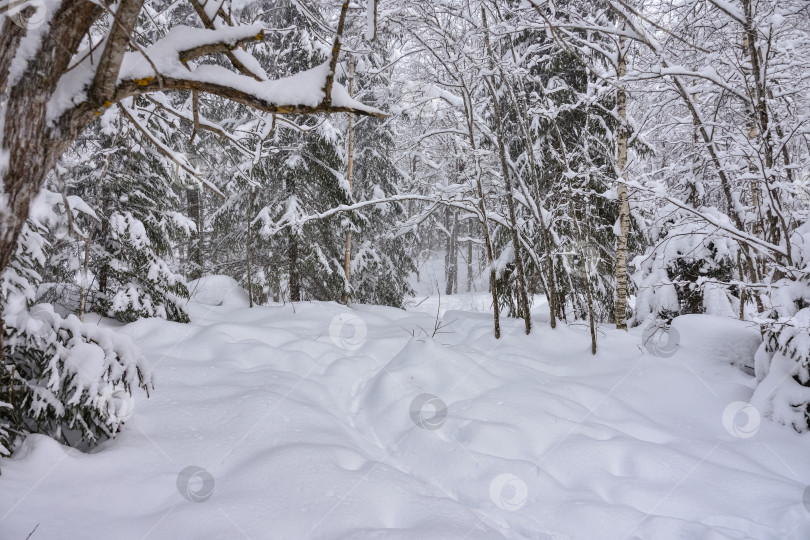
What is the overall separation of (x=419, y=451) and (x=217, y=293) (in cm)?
645

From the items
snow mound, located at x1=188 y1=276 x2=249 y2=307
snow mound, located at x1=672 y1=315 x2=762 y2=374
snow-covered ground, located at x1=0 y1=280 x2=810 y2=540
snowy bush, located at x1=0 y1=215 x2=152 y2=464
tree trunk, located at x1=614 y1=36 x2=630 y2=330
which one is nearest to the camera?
snow-covered ground, located at x1=0 y1=280 x2=810 y2=540

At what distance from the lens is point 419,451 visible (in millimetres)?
3133

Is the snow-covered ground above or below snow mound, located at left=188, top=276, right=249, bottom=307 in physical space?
below

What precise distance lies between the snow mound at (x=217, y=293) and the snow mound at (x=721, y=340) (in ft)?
24.6

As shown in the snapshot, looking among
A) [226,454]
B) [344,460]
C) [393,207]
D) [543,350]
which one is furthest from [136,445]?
[393,207]

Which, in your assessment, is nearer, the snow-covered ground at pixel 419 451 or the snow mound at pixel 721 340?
the snow-covered ground at pixel 419 451

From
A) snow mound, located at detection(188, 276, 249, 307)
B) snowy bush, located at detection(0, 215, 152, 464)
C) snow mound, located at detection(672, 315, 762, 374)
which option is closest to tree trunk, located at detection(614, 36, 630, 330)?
snow mound, located at detection(672, 315, 762, 374)

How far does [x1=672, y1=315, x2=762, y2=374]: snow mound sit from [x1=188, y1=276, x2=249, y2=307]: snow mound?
7.51 m

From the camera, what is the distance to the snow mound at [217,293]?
26.0 feet

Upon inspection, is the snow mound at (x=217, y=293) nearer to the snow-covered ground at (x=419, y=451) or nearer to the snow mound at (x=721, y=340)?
the snow-covered ground at (x=419, y=451)

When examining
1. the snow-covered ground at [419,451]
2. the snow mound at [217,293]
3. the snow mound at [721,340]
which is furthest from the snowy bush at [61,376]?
the snow mound at [721,340]

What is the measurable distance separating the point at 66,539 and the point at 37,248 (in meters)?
2.66

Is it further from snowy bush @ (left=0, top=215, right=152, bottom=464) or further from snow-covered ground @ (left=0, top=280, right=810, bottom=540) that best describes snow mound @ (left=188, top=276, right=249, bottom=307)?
snowy bush @ (left=0, top=215, right=152, bottom=464)

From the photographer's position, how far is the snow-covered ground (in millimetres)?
2064
